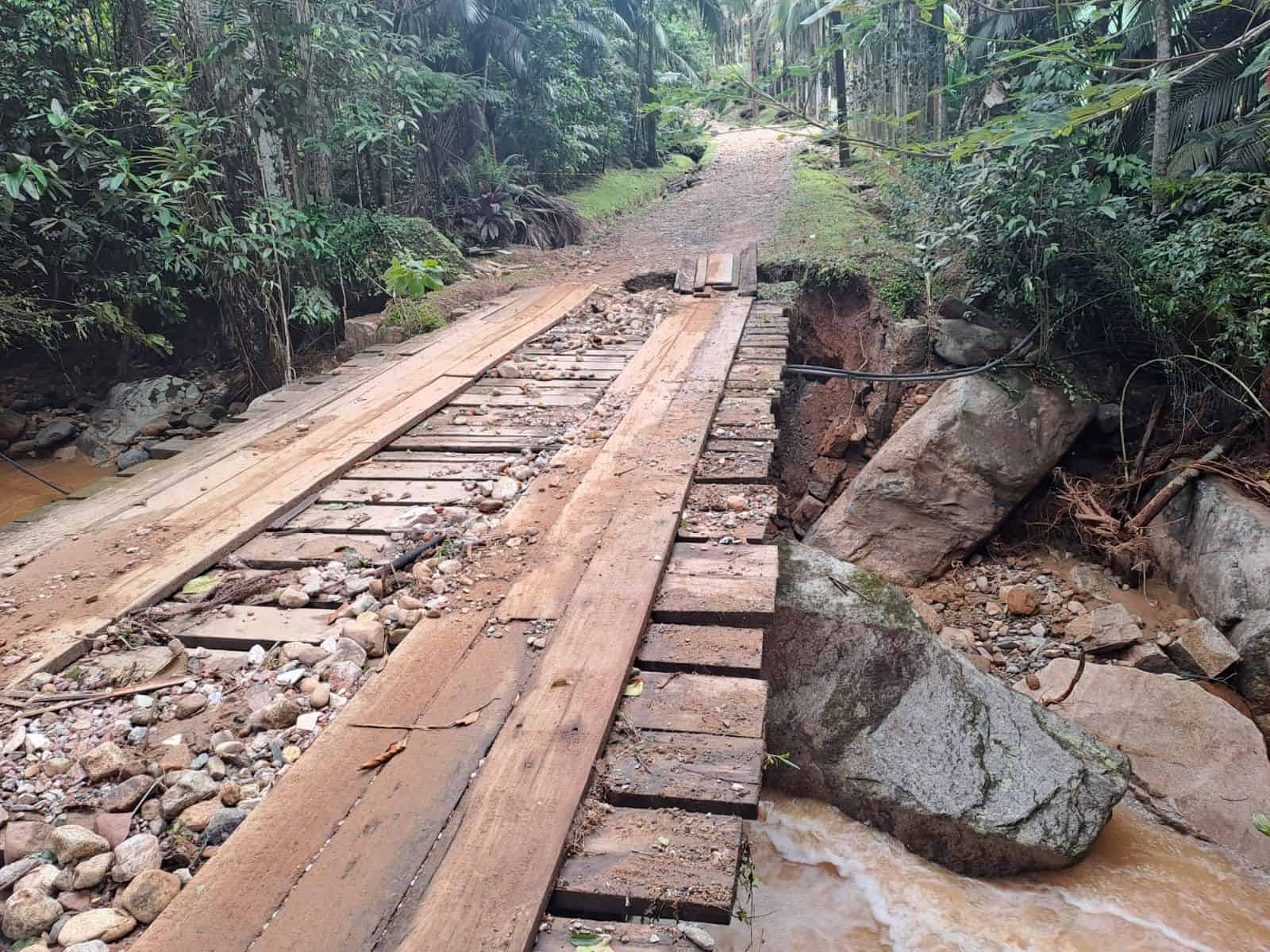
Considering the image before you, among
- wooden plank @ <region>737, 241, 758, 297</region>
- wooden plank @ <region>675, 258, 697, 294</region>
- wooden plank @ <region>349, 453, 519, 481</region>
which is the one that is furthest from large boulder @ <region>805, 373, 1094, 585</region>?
wooden plank @ <region>349, 453, 519, 481</region>

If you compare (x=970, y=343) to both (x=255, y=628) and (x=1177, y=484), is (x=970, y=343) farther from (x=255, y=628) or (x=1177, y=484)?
(x=255, y=628)

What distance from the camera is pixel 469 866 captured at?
1.59 m

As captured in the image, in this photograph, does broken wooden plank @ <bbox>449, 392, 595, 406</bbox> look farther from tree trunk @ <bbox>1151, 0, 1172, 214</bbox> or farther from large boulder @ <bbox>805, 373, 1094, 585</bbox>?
tree trunk @ <bbox>1151, 0, 1172, 214</bbox>

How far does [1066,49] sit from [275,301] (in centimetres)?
586

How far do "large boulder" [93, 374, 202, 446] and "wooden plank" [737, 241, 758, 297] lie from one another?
514 centimetres

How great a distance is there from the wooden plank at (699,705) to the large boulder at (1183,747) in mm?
2676

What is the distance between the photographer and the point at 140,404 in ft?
25.9

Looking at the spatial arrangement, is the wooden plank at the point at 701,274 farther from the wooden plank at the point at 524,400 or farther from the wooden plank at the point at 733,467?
the wooden plank at the point at 733,467

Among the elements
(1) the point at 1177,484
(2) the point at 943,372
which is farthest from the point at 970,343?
(1) the point at 1177,484

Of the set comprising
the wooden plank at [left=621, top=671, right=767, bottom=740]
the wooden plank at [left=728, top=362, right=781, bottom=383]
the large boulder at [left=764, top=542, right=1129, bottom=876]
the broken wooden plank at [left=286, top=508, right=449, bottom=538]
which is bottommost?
the large boulder at [left=764, top=542, right=1129, bottom=876]

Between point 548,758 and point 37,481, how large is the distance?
22.6 feet

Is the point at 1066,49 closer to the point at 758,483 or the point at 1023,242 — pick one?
the point at 1023,242

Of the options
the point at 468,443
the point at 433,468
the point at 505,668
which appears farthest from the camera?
the point at 468,443

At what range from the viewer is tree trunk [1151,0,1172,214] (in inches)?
218
